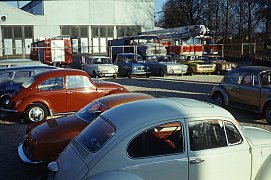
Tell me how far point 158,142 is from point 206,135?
65 cm

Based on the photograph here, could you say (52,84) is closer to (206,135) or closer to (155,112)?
(155,112)

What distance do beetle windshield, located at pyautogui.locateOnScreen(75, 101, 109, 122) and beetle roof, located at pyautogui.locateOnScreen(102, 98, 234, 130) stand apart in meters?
2.05

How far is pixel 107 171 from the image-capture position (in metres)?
3.83

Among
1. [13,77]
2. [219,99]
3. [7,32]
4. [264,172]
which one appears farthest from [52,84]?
[7,32]

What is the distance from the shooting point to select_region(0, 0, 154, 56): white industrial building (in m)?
47.7

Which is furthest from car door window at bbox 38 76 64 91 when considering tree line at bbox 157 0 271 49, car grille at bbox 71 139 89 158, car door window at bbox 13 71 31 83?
tree line at bbox 157 0 271 49

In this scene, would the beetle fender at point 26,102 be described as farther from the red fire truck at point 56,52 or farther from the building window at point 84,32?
the building window at point 84,32

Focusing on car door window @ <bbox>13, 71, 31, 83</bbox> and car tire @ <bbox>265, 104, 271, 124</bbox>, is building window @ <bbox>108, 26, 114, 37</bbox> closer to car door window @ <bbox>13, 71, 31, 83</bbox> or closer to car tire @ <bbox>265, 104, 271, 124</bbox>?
car door window @ <bbox>13, 71, 31, 83</bbox>

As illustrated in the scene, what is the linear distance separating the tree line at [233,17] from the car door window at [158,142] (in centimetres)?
3685

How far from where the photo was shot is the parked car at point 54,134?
240 inches

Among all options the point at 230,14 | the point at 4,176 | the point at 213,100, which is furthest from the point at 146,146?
the point at 230,14

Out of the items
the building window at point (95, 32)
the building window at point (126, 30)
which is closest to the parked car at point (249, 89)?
the building window at point (95, 32)

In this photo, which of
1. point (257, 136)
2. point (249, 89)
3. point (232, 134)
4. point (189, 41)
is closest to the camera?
point (232, 134)

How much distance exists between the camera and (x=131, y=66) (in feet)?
79.0
